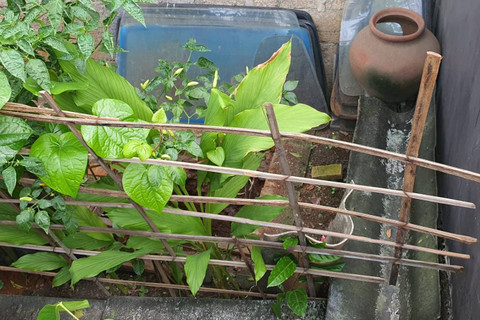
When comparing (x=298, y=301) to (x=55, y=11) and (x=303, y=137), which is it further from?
(x=55, y=11)

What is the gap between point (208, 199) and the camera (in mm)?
2016

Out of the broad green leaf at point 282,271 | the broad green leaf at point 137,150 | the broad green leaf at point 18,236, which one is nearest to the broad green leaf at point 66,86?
the broad green leaf at point 137,150

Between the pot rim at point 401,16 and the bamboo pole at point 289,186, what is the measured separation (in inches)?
52.4

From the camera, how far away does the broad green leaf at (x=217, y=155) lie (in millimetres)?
2061

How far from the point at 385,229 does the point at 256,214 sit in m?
0.78

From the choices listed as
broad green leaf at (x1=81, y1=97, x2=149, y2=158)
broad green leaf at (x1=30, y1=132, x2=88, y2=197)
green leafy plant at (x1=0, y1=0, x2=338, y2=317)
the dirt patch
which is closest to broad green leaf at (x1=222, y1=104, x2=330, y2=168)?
green leafy plant at (x1=0, y1=0, x2=338, y2=317)

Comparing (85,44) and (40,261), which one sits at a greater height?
(85,44)

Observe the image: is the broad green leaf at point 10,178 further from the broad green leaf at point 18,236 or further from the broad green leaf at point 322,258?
the broad green leaf at point 322,258

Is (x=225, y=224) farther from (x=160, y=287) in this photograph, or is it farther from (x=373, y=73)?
(x=373, y=73)

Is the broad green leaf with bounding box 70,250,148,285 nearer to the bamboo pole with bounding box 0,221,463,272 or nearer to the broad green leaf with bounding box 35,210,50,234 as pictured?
the bamboo pole with bounding box 0,221,463,272

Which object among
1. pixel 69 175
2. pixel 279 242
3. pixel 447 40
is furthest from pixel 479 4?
pixel 69 175

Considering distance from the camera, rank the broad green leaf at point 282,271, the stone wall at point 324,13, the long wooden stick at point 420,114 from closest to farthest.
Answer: the long wooden stick at point 420,114 < the broad green leaf at point 282,271 < the stone wall at point 324,13

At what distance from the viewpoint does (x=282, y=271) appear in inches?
88.7

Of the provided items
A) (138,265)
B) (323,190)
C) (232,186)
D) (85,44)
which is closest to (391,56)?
(323,190)
